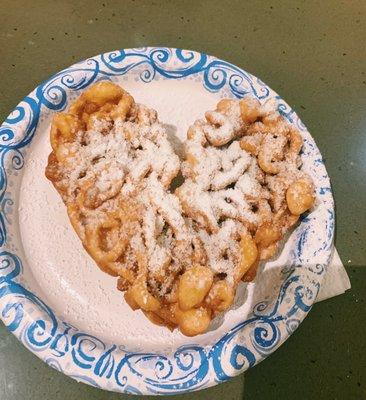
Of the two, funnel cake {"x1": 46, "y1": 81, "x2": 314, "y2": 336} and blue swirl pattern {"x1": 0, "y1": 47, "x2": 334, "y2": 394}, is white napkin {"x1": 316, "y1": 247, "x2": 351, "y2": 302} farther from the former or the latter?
funnel cake {"x1": 46, "y1": 81, "x2": 314, "y2": 336}

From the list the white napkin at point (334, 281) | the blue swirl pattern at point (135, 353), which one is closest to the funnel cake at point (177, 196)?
the blue swirl pattern at point (135, 353)

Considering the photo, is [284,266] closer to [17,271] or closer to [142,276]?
[142,276]

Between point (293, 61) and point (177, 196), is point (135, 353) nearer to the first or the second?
point (177, 196)

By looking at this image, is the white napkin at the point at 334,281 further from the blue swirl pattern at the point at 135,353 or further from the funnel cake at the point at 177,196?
the funnel cake at the point at 177,196

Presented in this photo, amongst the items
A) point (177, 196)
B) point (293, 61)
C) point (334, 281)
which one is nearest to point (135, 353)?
point (177, 196)

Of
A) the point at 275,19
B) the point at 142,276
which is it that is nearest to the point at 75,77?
the point at 142,276

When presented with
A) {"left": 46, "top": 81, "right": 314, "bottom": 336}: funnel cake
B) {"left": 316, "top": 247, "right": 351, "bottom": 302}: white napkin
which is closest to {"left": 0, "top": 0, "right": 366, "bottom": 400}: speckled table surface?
{"left": 316, "top": 247, "right": 351, "bottom": 302}: white napkin
